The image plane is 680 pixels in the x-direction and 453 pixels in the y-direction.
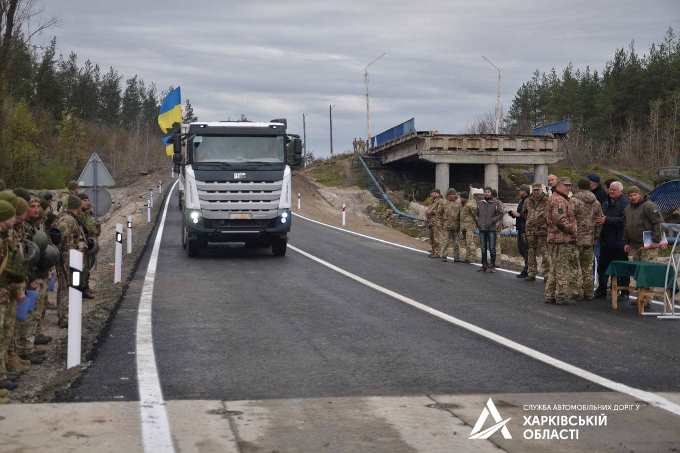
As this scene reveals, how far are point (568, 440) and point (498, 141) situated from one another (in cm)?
4009

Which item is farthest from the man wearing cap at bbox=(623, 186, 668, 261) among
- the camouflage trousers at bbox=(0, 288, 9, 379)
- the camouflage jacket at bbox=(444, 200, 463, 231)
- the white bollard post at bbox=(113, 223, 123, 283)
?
the camouflage trousers at bbox=(0, 288, 9, 379)

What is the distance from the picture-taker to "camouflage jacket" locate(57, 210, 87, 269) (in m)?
11.7

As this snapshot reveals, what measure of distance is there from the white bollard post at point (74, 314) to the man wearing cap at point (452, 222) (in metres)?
13.5

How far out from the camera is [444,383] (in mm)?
8109

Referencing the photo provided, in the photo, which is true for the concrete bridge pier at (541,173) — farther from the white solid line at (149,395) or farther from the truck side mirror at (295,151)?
the white solid line at (149,395)

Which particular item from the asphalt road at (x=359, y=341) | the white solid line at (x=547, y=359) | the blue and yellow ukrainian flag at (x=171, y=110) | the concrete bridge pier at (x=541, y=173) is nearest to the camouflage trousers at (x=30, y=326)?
the asphalt road at (x=359, y=341)

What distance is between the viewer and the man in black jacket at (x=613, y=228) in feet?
46.2

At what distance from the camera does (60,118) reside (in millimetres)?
106500

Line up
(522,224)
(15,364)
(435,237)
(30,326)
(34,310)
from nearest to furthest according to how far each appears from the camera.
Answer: (15,364)
(30,326)
(34,310)
(522,224)
(435,237)

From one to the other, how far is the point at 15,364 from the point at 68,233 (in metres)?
3.44

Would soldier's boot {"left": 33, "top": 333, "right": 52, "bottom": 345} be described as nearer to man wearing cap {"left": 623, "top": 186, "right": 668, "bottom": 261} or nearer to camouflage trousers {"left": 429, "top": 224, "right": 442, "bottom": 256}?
man wearing cap {"left": 623, "top": 186, "right": 668, "bottom": 261}

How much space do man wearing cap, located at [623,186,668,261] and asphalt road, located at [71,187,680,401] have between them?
1075mm

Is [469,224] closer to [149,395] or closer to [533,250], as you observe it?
[533,250]

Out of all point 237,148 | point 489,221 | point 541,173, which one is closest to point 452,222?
point 489,221
